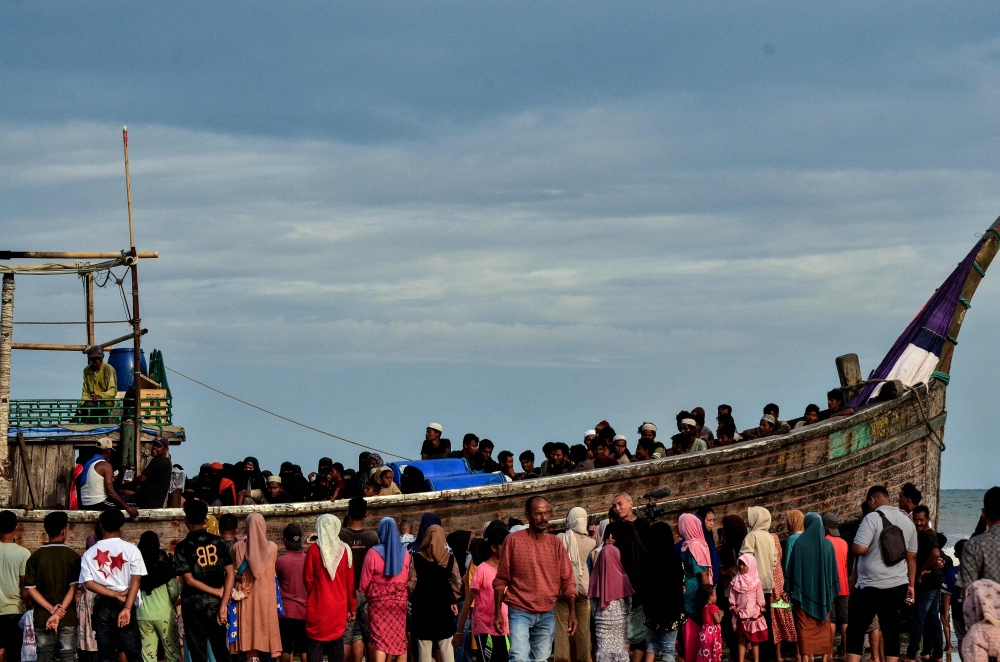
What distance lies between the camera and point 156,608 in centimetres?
1094

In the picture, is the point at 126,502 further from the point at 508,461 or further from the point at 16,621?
the point at 508,461

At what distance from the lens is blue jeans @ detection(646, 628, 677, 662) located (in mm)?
11555

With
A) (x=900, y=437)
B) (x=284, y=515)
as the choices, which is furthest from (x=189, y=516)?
(x=900, y=437)

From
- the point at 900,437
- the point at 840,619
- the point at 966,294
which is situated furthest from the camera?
the point at 966,294

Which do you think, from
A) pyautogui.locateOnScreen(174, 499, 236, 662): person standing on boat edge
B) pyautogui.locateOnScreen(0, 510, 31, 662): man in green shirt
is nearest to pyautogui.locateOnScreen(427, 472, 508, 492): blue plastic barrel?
pyautogui.locateOnScreen(174, 499, 236, 662): person standing on boat edge

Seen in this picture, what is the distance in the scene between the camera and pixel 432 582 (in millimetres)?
10953

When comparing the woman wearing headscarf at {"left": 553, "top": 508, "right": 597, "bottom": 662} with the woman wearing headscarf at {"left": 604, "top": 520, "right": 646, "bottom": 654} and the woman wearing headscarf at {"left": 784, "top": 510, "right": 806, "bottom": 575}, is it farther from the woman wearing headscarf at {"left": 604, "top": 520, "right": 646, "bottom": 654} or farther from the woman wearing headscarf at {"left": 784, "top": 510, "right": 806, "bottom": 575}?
the woman wearing headscarf at {"left": 784, "top": 510, "right": 806, "bottom": 575}

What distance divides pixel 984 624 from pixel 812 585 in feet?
11.0

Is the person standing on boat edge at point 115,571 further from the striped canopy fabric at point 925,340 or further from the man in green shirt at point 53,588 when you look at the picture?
the striped canopy fabric at point 925,340

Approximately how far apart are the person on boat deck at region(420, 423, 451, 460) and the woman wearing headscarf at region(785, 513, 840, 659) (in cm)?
601

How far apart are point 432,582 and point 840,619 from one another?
15.3ft

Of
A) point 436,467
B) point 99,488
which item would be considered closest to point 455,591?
point 436,467

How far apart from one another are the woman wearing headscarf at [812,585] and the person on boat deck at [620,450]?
5.00 meters

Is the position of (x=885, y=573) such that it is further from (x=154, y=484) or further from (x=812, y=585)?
(x=154, y=484)
